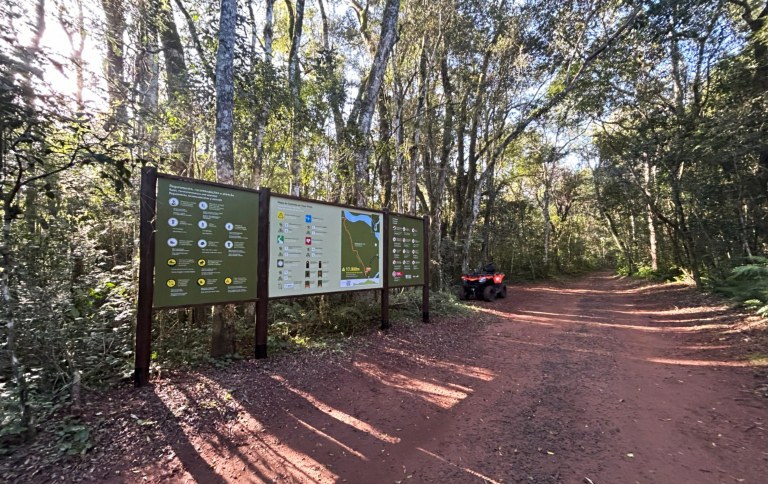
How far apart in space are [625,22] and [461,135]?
6866mm

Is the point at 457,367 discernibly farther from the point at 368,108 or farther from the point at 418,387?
the point at 368,108

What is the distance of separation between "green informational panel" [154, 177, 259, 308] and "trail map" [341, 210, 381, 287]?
1.73 meters

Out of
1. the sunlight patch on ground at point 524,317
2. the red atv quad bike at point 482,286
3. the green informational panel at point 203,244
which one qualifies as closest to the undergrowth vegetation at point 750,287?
the sunlight patch on ground at point 524,317

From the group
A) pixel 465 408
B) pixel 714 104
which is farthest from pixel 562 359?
pixel 714 104

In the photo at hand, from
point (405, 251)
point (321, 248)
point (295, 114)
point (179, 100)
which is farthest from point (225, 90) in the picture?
point (405, 251)

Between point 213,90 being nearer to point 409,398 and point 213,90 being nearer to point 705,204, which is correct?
point 409,398

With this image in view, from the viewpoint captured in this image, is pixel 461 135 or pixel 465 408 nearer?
pixel 465 408

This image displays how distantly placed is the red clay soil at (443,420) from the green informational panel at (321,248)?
1.12 meters

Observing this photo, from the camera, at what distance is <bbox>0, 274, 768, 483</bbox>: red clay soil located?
256cm

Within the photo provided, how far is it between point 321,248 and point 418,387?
8.67ft

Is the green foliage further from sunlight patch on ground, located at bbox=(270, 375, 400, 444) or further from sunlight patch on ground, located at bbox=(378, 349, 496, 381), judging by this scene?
sunlight patch on ground, located at bbox=(378, 349, 496, 381)

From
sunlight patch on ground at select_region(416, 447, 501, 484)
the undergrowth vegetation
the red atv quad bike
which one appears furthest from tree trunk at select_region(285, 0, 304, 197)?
the undergrowth vegetation

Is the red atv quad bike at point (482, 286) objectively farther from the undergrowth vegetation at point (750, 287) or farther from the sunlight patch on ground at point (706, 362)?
the sunlight patch on ground at point (706, 362)

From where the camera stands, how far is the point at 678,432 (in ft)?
10.4
